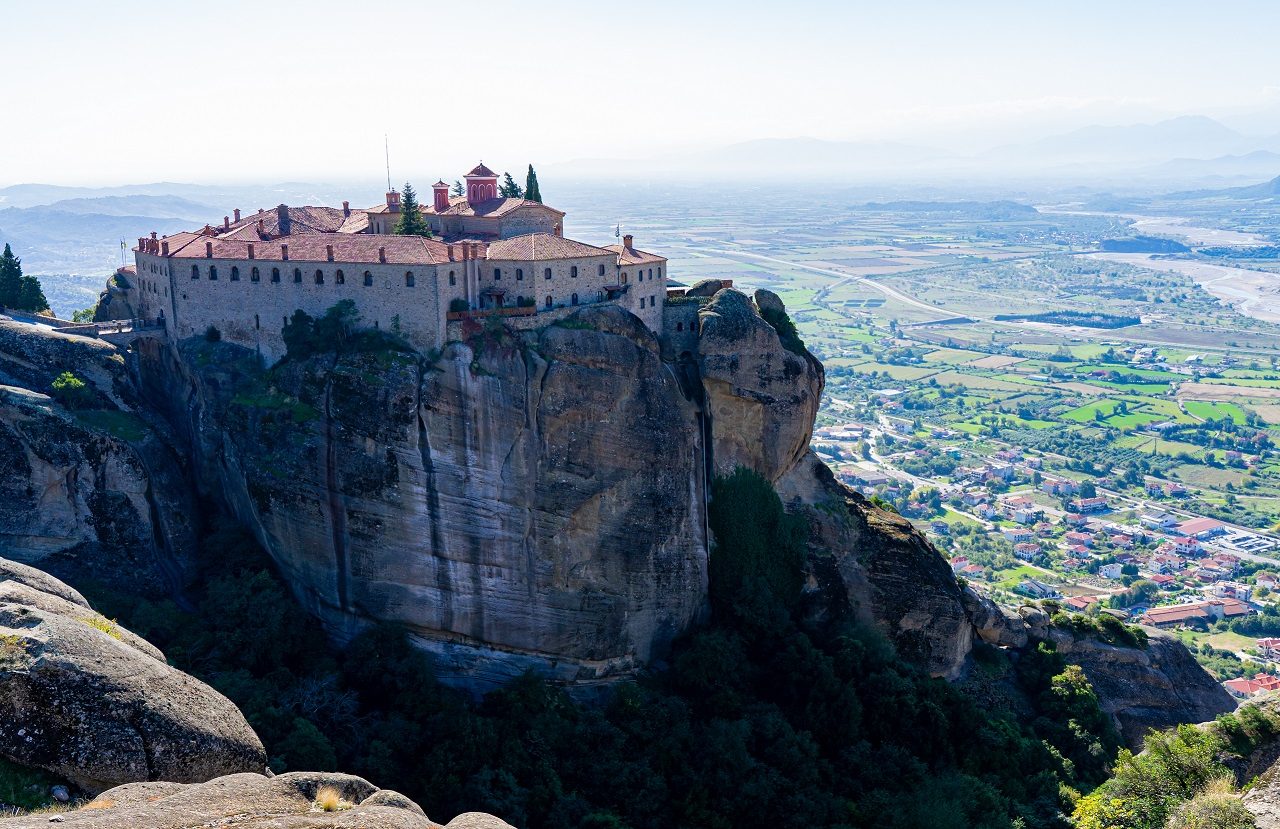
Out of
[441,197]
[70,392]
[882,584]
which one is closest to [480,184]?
[441,197]

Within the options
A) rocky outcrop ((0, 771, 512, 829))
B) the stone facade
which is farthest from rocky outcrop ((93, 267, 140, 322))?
rocky outcrop ((0, 771, 512, 829))

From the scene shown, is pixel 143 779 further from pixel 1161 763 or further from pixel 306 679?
pixel 1161 763

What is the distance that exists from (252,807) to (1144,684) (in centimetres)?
4792

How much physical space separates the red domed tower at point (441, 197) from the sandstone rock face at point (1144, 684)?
119ft

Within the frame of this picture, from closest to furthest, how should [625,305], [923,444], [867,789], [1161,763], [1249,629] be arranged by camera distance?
[1161,763] < [867,789] < [625,305] < [1249,629] < [923,444]

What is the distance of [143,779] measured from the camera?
2112cm

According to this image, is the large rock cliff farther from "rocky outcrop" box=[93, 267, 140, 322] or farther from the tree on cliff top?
the tree on cliff top

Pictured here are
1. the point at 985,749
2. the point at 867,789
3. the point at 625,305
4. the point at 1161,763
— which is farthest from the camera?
the point at 625,305

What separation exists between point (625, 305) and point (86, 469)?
22.9 metres

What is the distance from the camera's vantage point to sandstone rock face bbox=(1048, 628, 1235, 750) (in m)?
55.1

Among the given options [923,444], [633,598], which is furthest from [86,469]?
[923,444]

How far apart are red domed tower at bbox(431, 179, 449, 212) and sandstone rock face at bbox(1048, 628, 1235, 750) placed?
36.4 m

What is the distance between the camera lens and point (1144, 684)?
183ft

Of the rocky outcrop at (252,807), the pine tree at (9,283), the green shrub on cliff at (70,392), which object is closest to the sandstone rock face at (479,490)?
the green shrub on cliff at (70,392)
